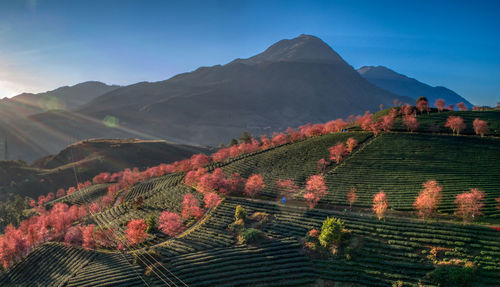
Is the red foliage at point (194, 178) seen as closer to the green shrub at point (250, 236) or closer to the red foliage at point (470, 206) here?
the green shrub at point (250, 236)

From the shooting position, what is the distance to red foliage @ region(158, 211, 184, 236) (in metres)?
58.0

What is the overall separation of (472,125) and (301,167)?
6226 centimetres

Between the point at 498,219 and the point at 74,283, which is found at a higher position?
the point at 498,219

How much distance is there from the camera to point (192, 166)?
11031 cm

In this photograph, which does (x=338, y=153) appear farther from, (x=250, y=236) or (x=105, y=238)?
(x=105, y=238)

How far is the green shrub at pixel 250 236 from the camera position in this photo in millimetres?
47969

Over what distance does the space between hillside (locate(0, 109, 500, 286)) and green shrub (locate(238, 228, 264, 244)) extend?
383 millimetres

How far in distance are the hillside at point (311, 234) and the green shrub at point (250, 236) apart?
15.1 inches

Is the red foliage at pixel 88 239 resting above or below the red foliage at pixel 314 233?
below

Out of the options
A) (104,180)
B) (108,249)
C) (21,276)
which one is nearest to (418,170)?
(108,249)

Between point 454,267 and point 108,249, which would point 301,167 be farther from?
point 108,249

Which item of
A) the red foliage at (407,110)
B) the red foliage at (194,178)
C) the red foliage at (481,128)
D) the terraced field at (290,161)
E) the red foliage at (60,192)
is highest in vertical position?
the red foliage at (407,110)

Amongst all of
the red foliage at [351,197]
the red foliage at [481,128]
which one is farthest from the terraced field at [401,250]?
the red foliage at [481,128]

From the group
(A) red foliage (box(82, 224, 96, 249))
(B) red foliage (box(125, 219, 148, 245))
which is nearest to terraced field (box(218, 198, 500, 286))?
(B) red foliage (box(125, 219, 148, 245))
